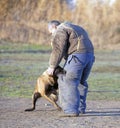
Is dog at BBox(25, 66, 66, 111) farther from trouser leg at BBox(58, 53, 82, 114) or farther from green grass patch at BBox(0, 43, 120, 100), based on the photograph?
green grass patch at BBox(0, 43, 120, 100)

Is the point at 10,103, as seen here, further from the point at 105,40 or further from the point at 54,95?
the point at 105,40

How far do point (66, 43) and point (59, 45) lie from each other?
13 centimetres

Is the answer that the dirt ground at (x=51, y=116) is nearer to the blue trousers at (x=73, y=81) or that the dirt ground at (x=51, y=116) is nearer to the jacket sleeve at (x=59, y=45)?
the blue trousers at (x=73, y=81)

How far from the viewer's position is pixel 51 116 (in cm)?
1147

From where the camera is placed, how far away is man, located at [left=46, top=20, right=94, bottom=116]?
11.2 m

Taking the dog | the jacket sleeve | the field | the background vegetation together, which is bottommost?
the background vegetation

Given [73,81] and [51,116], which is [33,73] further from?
[73,81]

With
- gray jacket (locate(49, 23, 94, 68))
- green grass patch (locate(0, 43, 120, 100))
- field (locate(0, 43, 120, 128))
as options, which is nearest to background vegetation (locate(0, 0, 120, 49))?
green grass patch (locate(0, 43, 120, 100))

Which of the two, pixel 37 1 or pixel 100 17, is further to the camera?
pixel 37 1

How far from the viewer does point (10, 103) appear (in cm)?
1335

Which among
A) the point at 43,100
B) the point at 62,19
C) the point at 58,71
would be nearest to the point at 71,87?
the point at 58,71

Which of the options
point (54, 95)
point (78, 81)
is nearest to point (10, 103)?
point (54, 95)

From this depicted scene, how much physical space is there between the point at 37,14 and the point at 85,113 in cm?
3015

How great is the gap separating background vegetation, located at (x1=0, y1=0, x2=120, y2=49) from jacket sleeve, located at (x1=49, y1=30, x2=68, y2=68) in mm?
25802
